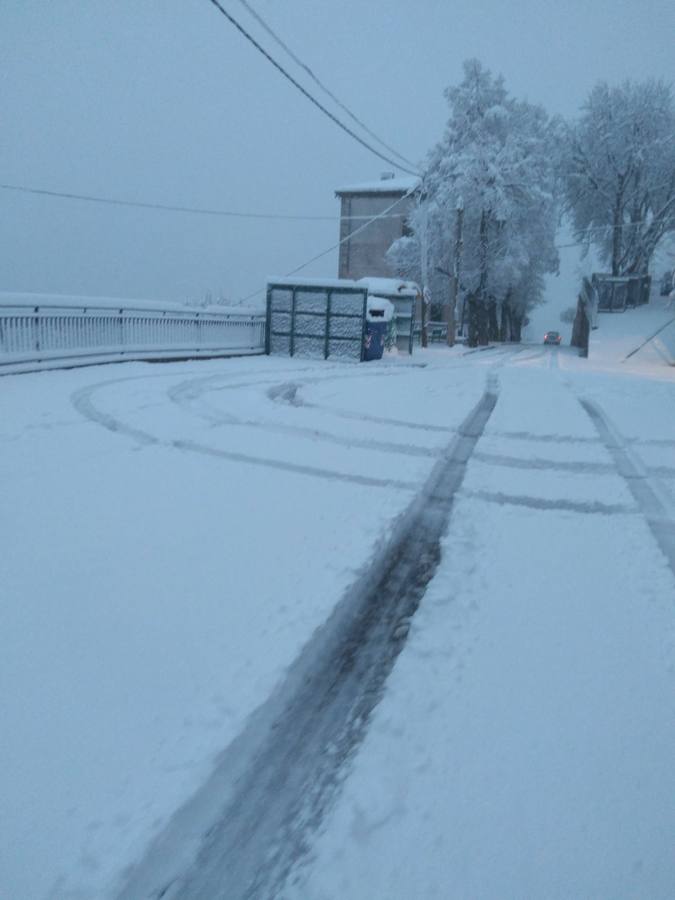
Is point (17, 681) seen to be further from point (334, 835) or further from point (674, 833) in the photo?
point (674, 833)

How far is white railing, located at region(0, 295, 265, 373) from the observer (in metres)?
12.0

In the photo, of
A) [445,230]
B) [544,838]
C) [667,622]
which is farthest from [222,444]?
[445,230]

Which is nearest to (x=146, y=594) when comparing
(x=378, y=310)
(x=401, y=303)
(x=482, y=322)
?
(x=378, y=310)

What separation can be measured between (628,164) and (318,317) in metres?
27.6

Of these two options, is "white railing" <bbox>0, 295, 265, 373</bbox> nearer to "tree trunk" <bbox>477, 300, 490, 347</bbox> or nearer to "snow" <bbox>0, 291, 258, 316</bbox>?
"snow" <bbox>0, 291, 258, 316</bbox>

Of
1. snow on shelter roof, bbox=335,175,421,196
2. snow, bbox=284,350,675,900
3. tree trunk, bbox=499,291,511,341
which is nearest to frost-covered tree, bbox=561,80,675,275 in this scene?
tree trunk, bbox=499,291,511,341

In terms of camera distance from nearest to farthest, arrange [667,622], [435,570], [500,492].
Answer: [667,622]
[435,570]
[500,492]

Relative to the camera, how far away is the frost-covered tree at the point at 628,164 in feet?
116

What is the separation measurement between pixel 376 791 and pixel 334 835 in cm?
20

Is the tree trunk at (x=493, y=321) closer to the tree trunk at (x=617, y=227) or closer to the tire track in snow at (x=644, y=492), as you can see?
the tree trunk at (x=617, y=227)

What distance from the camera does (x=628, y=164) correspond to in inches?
1415

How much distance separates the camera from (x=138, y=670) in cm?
247

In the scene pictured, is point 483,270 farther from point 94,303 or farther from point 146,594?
point 146,594

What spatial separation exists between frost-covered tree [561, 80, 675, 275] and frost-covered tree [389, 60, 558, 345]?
408cm
